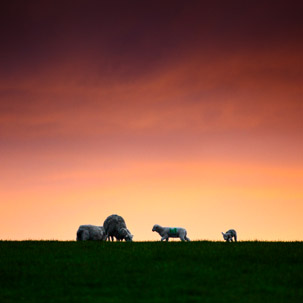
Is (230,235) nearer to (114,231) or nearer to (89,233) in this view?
(114,231)

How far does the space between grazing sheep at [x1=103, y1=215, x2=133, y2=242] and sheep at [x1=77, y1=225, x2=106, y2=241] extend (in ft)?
2.57

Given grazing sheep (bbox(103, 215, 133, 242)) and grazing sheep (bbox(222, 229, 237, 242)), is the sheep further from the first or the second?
grazing sheep (bbox(222, 229, 237, 242))

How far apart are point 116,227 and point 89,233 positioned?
95.5 inches

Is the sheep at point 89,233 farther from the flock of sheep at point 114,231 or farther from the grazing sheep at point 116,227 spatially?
the grazing sheep at point 116,227

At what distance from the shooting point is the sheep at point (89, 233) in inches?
1625

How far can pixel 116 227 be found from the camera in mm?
42562

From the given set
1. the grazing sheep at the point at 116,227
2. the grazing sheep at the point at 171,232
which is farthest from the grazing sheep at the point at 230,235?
the grazing sheep at the point at 116,227
